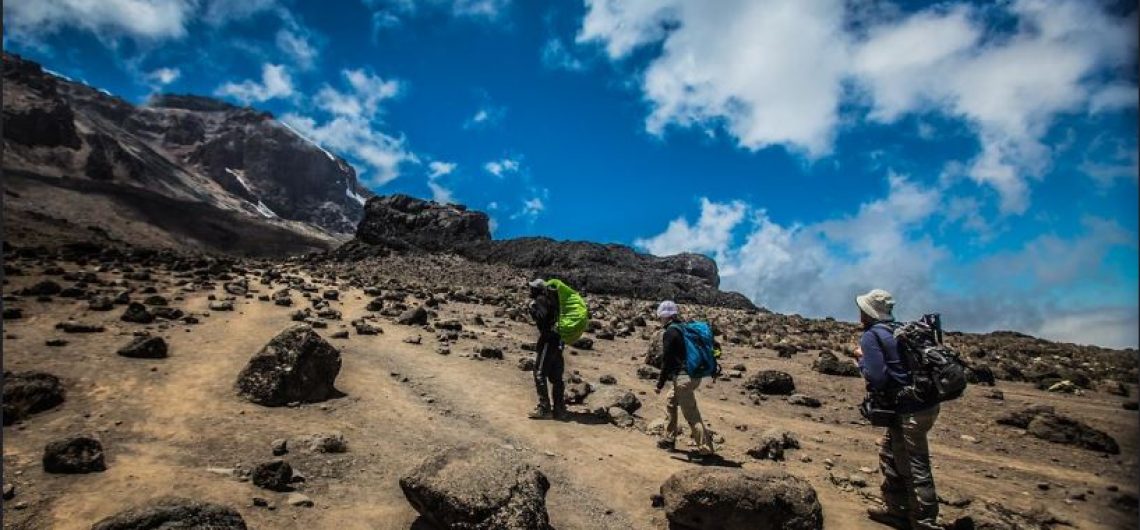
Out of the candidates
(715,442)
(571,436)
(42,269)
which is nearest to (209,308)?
(42,269)

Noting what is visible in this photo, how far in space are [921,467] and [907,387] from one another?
1.08 m

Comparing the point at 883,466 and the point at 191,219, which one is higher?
the point at 191,219

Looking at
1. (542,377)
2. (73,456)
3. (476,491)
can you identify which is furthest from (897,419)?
(73,456)

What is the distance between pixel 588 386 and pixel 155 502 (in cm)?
1009

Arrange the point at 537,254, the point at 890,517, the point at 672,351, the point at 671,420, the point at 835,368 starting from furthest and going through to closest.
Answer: the point at 537,254
the point at 835,368
the point at 671,420
the point at 672,351
the point at 890,517

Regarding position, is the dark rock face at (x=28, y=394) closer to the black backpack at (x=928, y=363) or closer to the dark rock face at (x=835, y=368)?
the black backpack at (x=928, y=363)

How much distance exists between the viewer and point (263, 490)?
27.1 feet

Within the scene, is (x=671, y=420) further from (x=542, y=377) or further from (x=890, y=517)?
(x=890, y=517)

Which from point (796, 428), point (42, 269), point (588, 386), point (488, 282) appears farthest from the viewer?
point (488, 282)

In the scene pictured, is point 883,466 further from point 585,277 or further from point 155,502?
point 585,277

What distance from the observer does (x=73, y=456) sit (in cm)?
827

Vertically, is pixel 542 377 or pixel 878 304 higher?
pixel 878 304

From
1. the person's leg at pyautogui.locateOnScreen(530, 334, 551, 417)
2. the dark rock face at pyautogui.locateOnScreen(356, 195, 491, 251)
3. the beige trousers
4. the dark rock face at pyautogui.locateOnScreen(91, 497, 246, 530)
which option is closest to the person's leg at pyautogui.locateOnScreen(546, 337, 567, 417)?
the person's leg at pyautogui.locateOnScreen(530, 334, 551, 417)

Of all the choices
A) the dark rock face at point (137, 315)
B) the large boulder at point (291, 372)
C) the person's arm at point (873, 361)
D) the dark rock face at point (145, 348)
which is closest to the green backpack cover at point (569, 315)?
the large boulder at point (291, 372)
